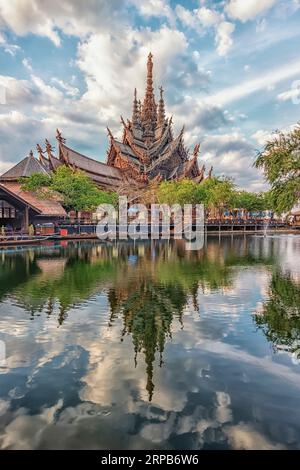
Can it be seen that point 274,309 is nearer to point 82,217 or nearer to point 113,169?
point 82,217

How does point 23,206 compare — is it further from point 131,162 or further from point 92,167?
point 131,162

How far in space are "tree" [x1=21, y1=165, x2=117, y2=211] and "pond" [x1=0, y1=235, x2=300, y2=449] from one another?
93.9ft

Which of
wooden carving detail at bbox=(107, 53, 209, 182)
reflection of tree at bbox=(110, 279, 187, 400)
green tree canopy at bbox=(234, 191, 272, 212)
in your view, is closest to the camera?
reflection of tree at bbox=(110, 279, 187, 400)

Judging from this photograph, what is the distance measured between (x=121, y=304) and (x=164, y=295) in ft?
6.25

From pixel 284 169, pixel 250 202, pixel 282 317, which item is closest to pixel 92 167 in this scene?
Answer: pixel 250 202

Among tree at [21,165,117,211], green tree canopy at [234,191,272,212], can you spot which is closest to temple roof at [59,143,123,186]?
tree at [21,165,117,211]

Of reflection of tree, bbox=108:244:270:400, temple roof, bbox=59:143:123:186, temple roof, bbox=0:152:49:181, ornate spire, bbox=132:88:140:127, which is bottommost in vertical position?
reflection of tree, bbox=108:244:270:400

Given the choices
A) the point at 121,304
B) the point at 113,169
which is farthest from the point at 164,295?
the point at 113,169

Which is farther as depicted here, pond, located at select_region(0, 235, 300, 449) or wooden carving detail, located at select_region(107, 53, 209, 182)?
wooden carving detail, located at select_region(107, 53, 209, 182)

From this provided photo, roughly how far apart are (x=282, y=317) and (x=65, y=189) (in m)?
35.7

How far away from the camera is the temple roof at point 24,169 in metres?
42.7

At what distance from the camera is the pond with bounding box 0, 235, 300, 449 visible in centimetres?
456

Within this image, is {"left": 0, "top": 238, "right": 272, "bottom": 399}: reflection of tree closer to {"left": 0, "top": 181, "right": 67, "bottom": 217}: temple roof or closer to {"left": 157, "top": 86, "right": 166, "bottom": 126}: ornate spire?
{"left": 0, "top": 181, "right": 67, "bottom": 217}: temple roof
